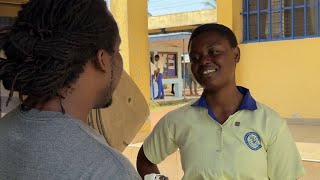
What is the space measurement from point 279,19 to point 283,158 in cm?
492

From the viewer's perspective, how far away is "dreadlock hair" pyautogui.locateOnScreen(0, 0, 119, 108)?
0.96 metres

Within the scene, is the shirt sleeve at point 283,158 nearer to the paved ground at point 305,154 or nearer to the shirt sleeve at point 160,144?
the shirt sleeve at point 160,144

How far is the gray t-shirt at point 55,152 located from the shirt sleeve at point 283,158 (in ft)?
2.77

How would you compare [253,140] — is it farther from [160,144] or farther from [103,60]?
[103,60]

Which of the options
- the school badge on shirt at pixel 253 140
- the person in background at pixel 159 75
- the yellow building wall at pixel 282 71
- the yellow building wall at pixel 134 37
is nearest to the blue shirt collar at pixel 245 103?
the school badge on shirt at pixel 253 140

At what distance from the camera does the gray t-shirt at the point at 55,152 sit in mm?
929

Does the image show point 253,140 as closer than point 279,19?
Yes

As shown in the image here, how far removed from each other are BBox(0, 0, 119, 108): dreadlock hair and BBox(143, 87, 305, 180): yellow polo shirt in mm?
847

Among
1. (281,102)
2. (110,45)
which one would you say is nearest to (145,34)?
(281,102)

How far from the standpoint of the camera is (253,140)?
169cm

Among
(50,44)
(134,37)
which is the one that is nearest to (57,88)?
(50,44)

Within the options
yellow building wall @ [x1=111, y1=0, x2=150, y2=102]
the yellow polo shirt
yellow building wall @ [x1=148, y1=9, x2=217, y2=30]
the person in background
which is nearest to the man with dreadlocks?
the yellow polo shirt

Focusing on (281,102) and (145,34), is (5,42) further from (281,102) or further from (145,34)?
(281,102)

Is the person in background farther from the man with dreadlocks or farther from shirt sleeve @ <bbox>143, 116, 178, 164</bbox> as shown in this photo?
the man with dreadlocks
